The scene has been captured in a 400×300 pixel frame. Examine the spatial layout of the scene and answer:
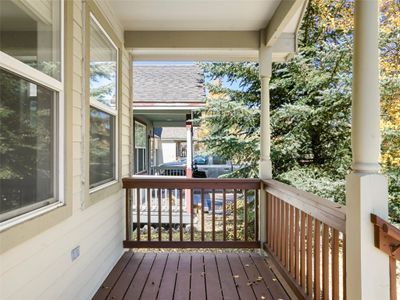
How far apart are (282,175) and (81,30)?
16.7 feet

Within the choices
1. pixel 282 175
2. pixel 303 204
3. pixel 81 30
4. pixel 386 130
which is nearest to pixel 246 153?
pixel 282 175

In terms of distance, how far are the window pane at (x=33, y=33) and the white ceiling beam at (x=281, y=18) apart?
2027 mm

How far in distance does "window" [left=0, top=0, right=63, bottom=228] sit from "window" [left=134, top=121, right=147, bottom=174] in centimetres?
579

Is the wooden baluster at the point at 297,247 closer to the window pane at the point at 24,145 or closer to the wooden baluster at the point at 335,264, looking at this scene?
the wooden baluster at the point at 335,264

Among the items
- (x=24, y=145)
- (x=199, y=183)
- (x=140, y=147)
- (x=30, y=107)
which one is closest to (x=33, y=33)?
(x=30, y=107)

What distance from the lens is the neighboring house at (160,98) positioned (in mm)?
7207

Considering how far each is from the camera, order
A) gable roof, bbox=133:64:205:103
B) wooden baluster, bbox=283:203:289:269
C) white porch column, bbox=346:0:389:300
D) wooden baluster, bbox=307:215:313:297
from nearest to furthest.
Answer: white porch column, bbox=346:0:389:300
wooden baluster, bbox=307:215:313:297
wooden baluster, bbox=283:203:289:269
gable roof, bbox=133:64:205:103

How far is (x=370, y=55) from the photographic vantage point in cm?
161

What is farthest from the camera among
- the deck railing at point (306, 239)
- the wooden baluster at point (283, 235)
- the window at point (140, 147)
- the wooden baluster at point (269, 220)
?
the window at point (140, 147)

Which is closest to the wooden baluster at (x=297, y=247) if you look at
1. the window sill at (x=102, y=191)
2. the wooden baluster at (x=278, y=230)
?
the wooden baluster at (x=278, y=230)

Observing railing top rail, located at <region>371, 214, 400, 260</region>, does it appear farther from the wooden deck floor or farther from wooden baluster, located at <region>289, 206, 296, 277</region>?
the wooden deck floor

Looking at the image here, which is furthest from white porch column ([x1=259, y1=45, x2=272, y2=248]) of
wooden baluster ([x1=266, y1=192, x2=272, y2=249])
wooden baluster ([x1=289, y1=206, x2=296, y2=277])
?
wooden baluster ([x1=289, y1=206, x2=296, y2=277])

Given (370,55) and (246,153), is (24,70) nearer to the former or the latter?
(370,55)

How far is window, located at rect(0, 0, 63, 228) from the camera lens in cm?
158
